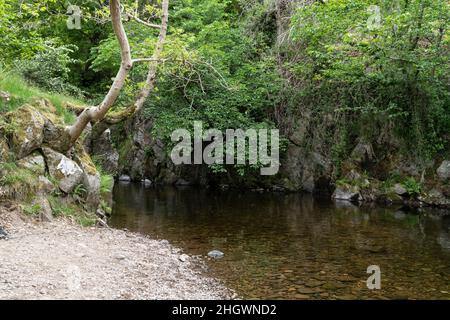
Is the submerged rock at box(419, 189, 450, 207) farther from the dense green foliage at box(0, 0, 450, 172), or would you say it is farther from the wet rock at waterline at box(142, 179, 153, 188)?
the wet rock at waterline at box(142, 179, 153, 188)

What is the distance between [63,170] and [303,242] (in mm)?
6187

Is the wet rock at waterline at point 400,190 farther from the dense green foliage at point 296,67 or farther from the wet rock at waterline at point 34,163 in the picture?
the wet rock at waterline at point 34,163

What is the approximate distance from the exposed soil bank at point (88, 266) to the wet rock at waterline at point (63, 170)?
109 centimetres

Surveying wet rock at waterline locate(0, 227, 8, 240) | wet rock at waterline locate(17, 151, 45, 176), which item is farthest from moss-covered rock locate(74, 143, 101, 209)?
wet rock at waterline locate(0, 227, 8, 240)

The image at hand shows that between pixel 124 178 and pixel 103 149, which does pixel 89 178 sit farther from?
pixel 124 178

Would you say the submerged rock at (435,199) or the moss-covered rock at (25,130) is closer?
the moss-covered rock at (25,130)

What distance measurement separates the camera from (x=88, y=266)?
6.91 meters

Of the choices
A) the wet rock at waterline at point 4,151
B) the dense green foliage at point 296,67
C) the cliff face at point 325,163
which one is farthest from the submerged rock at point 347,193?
the wet rock at waterline at point 4,151

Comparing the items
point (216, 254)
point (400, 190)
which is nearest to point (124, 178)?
point (400, 190)

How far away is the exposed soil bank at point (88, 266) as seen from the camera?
5715 mm

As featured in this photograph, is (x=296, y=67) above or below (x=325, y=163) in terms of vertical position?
above

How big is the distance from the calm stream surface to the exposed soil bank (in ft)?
2.39
